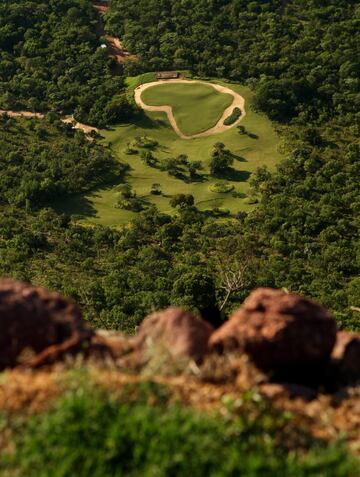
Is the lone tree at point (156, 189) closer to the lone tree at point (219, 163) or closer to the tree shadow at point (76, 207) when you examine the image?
the lone tree at point (219, 163)

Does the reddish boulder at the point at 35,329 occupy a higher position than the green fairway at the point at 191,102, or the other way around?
the reddish boulder at the point at 35,329

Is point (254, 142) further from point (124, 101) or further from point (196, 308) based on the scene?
point (196, 308)

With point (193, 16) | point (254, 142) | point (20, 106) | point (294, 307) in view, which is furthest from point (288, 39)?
point (294, 307)

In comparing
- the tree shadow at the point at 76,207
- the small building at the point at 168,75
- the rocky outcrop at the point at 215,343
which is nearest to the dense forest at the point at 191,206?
the tree shadow at the point at 76,207

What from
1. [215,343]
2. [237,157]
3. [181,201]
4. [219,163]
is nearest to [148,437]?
[215,343]

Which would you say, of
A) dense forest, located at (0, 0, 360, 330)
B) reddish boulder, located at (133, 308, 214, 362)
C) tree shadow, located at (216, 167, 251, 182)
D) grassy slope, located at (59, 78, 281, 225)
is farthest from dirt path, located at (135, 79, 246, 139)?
reddish boulder, located at (133, 308, 214, 362)

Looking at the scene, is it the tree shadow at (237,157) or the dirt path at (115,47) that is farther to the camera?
the dirt path at (115,47)
